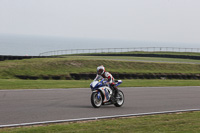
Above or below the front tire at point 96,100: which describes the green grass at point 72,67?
above

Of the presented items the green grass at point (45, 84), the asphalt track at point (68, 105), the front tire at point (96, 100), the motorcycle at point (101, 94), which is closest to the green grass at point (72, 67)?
the green grass at point (45, 84)

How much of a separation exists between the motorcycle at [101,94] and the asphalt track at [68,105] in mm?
205

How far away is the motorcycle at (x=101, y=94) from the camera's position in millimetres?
12148

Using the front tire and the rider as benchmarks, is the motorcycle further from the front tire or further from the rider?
the rider

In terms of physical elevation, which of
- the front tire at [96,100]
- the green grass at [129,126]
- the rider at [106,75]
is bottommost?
the green grass at [129,126]

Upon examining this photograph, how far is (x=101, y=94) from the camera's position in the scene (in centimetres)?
1246

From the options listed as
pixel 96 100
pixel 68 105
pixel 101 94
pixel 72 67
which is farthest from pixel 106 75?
pixel 72 67

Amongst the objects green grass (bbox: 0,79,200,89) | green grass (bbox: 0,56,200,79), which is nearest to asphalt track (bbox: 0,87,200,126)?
green grass (bbox: 0,79,200,89)

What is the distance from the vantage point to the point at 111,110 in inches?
478

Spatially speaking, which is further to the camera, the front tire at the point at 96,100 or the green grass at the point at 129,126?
the front tire at the point at 96,100

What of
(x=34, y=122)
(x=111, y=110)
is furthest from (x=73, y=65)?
(x=34, y=122)

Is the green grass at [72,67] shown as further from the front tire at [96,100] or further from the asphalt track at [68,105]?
the front tire at [96,100]

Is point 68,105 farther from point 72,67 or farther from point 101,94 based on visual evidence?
point 72,67

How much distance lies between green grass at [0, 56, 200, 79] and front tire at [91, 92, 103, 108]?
15230 mm
